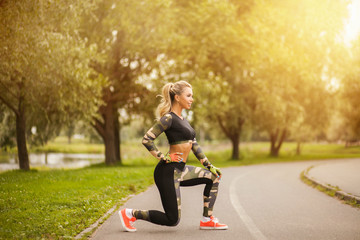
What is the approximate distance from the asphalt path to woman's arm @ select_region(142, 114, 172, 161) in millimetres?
1205

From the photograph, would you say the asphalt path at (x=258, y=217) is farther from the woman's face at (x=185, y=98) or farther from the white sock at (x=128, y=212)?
the woman's face at (x=185, y=98)

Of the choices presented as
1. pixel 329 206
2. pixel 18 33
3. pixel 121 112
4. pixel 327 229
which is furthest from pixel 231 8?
pixel 327 229

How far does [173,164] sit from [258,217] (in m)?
2.48

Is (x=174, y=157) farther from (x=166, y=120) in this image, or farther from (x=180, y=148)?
(x=166, y=120)

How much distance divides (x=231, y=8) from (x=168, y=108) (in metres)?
18.2

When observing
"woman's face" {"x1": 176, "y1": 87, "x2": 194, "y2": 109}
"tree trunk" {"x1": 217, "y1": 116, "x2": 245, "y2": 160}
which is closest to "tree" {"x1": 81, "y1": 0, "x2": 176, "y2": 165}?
"tree trunk" {"x1": 217, "y1": 116, "x2": 245, "y2": 160}

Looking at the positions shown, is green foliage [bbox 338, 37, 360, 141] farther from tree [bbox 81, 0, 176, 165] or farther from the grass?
the grass

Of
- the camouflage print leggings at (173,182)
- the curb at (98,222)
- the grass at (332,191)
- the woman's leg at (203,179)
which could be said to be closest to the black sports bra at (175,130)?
the camouflage print leggings at (173,182)

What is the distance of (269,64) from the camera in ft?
84.7

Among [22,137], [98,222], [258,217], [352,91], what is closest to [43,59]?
[22,137]

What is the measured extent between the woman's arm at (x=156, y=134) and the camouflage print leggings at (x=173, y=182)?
0.75ft

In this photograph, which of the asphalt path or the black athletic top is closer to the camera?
the black athletic top

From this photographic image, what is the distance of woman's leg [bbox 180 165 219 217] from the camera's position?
5.34 metres

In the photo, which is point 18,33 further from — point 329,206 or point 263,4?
point 263,4
